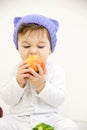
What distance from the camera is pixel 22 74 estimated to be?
1.08 meters

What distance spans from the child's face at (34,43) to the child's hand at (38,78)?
Answer: 72 mm

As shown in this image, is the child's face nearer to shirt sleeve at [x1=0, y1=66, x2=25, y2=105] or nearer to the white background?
shirt sleeve at [x1=0, y1=66, x2=25, y2=105]

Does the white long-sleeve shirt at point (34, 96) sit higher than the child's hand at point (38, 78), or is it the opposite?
the child's hand at point (38, 78)

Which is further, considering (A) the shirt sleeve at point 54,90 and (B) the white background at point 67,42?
(B) the white background at point 67,42

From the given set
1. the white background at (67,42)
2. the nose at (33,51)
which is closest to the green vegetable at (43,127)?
the nose at (33,51)

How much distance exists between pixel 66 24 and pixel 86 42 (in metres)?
0.12

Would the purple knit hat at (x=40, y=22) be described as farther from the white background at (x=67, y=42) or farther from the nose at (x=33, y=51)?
the white background at (x=67, y=42)

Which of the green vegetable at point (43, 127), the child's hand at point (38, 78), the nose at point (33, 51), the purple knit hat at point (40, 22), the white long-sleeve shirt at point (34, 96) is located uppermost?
the purple knit hat at point (40, 22)

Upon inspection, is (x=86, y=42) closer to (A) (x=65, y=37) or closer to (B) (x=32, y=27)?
(A) (x=65, y=37)

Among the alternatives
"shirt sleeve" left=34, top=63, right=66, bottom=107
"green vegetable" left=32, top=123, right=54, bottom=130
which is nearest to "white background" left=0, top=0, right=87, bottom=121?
"shirt sleeve" left=34, top=63, right=66, bottom=107

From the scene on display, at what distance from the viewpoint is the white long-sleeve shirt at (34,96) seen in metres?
1.11

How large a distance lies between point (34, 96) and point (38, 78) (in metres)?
0.10

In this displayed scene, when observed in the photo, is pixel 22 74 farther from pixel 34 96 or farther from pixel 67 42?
pixel 67 42

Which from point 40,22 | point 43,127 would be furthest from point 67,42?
point 43,127
